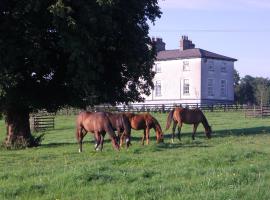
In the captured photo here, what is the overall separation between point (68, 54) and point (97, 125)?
5713 mm

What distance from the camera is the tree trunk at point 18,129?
89.6 feet

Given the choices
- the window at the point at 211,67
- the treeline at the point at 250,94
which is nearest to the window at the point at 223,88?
the window at the point at 211,67

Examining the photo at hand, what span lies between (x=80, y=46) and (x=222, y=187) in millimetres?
14702

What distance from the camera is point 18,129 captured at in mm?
27781

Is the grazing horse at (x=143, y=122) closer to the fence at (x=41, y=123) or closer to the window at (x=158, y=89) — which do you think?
the fence at (x=41, y=123)

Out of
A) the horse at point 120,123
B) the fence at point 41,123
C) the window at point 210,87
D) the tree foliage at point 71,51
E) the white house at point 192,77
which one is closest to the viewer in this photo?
the horse at point 120,123

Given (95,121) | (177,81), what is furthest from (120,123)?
(177,81)

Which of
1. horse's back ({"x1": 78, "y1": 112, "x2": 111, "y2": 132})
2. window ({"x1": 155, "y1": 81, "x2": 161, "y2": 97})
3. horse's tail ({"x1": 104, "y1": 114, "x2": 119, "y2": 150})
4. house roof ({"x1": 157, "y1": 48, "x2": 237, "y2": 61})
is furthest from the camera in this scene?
window ({"x1": 155, "y1": 81, "x2": 161, "y2": 97})

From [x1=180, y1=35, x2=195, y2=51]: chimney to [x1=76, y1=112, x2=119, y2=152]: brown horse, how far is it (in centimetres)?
7684

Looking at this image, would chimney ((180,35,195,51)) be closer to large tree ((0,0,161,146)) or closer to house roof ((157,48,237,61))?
house roof ((157,48,237,61))

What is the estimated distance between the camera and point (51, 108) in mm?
28266

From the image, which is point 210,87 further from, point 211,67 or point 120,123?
point 120,123

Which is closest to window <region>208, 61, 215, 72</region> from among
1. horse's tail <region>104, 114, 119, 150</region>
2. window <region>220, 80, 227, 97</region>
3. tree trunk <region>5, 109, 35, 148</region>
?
window <region>220, 80, 227, 97</region>

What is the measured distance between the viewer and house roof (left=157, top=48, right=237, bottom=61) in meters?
94.2
